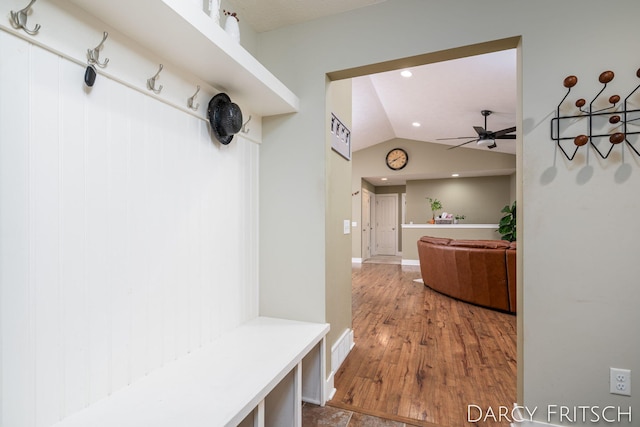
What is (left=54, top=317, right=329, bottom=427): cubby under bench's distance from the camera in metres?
0.96

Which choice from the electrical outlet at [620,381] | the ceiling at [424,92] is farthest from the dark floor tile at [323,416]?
the ceiling at [424,92]

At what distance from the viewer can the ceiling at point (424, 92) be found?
1.81m

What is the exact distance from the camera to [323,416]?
5.61 feet

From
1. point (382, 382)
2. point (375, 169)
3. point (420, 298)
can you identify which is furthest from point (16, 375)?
point (375, 169)

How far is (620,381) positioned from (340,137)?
1966 mm

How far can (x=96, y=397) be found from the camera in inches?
40.1

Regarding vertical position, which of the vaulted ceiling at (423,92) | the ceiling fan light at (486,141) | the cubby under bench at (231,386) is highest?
the vaulted ceiling at (423,92)

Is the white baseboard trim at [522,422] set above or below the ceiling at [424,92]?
below

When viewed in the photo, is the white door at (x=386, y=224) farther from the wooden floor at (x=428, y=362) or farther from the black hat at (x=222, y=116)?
the black hat at (x=222, y=116)

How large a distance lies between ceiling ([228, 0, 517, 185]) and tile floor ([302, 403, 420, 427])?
7.60 feet

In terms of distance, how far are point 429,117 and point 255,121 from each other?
15.2 feet

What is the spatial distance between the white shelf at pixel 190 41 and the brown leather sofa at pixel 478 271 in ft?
10.9

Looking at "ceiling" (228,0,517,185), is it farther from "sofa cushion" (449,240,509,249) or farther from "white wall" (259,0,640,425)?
"sofa cushion" (449,240,509,249)

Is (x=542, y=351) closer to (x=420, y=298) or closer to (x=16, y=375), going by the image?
(x=16, y=375)
